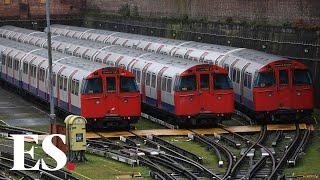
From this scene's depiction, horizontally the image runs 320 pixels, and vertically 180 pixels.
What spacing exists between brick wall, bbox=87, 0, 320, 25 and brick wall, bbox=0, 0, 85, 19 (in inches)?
203

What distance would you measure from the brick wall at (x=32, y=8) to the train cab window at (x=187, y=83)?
42.8 meters

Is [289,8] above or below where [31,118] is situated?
above

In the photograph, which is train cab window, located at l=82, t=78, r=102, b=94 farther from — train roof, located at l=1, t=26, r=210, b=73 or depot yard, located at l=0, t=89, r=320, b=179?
train roof, located at l=1, t=26, r=210, b=73

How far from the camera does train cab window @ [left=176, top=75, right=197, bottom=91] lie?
39.9m

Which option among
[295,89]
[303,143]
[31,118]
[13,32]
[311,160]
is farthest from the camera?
[13,32]

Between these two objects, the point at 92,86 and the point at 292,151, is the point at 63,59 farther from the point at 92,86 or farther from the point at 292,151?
the point at 292,151

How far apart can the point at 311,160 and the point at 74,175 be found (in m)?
7.25

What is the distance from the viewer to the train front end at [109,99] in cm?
3947

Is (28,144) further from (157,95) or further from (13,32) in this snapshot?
(13,32)

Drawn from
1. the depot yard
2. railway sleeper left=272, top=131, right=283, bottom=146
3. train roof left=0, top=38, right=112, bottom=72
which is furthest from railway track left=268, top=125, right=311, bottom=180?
train roof left=0, top=38, right=112, bottom=72

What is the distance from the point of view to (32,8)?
269ft

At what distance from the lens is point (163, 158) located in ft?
108

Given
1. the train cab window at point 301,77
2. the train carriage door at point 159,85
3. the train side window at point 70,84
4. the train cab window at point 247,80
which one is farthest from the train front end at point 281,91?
the train side window at point 70,84

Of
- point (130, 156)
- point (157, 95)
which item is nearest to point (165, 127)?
point (157, 95)
